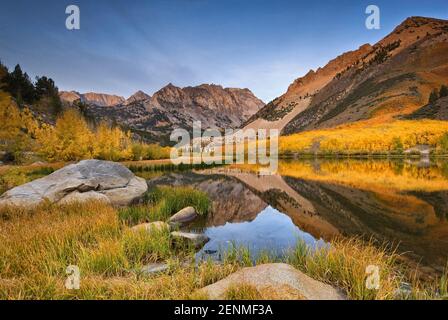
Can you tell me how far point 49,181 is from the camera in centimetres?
1683

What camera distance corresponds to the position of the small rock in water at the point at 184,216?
46.3 ft

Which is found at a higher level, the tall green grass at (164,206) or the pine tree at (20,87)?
the pine tree at (20,87)

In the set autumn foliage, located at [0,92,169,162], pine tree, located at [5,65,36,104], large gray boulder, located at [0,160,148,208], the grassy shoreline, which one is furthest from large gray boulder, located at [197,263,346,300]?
pine tree, located at [5,65,36,104]

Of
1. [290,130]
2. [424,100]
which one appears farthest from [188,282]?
[290,130]

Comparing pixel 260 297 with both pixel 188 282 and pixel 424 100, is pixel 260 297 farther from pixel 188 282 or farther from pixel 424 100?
pixel 424 100

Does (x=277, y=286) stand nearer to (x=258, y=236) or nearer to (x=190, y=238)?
(x=190, y=238)

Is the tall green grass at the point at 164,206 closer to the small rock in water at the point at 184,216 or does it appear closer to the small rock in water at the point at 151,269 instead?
the small rock in water at the point at 184,216

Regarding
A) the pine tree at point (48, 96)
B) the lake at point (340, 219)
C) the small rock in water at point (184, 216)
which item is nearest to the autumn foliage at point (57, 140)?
the small rock in water at point (184, 216)

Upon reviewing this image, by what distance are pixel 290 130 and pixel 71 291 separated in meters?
195

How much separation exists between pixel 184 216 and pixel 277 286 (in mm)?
10448

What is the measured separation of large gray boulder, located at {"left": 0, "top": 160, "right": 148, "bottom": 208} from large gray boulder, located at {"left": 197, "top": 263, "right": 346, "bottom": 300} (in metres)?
11.9

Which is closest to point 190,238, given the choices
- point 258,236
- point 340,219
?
Answer: point 258,236

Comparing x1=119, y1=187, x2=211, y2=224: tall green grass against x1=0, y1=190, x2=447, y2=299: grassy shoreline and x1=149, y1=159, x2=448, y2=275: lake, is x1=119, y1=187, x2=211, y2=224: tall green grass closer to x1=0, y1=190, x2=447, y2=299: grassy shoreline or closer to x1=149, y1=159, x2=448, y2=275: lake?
x1=149, y1=159, x2=448, y2=275: lake

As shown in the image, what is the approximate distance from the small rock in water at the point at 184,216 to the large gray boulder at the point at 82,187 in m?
4.56
